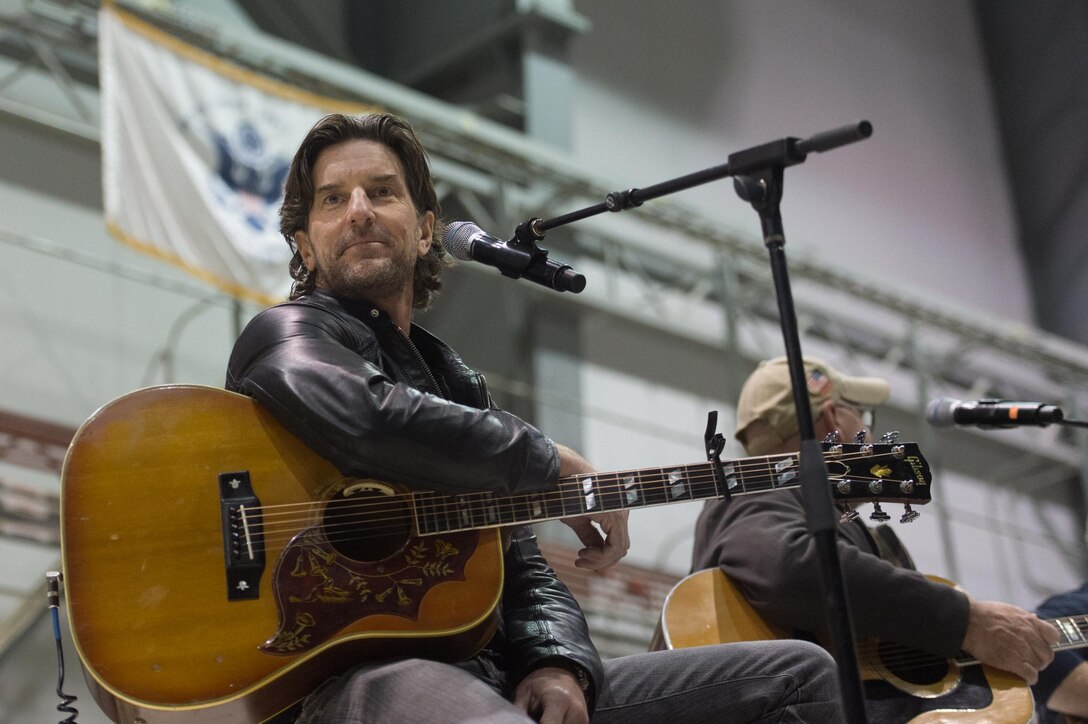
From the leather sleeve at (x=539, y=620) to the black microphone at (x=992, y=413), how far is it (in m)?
1.44

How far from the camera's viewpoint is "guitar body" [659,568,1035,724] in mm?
3531

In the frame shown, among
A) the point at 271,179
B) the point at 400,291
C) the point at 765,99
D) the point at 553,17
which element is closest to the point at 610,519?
the point at 400,291

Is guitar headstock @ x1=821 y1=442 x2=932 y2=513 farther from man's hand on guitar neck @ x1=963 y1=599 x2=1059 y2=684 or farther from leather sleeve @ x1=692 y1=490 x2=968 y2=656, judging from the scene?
man's hand on guitar neck @ x1=963 y1=599 x2=1059 y2=684

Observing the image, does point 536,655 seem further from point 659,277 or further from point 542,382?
point 659,277

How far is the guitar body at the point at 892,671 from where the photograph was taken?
3.53m

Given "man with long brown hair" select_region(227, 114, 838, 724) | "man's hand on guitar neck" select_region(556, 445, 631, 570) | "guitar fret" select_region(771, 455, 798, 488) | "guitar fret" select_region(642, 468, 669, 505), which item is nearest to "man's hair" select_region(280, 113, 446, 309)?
"man with long brown hair" select_region(227, 114, 838, 724)

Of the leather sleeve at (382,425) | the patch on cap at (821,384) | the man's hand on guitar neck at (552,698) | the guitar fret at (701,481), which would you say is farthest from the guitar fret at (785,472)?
the patch on cap at (821,384)

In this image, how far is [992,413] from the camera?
373cm

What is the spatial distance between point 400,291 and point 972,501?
11443 millimetres

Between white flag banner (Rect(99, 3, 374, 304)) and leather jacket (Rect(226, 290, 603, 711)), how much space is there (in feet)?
16.1

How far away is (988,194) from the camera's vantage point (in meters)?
15.1

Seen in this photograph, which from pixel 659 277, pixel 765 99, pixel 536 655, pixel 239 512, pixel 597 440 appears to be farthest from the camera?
pixel 765 99

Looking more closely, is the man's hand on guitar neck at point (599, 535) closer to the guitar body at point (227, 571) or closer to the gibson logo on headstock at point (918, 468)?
the guitar body at point (227, 571)

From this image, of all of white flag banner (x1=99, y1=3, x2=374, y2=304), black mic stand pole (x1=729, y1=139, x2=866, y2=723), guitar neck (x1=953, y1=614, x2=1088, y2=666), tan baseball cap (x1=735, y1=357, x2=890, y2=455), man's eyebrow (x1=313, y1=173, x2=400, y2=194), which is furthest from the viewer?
white flag banner (x1=99, y1=3, x2=374, y2=304)
